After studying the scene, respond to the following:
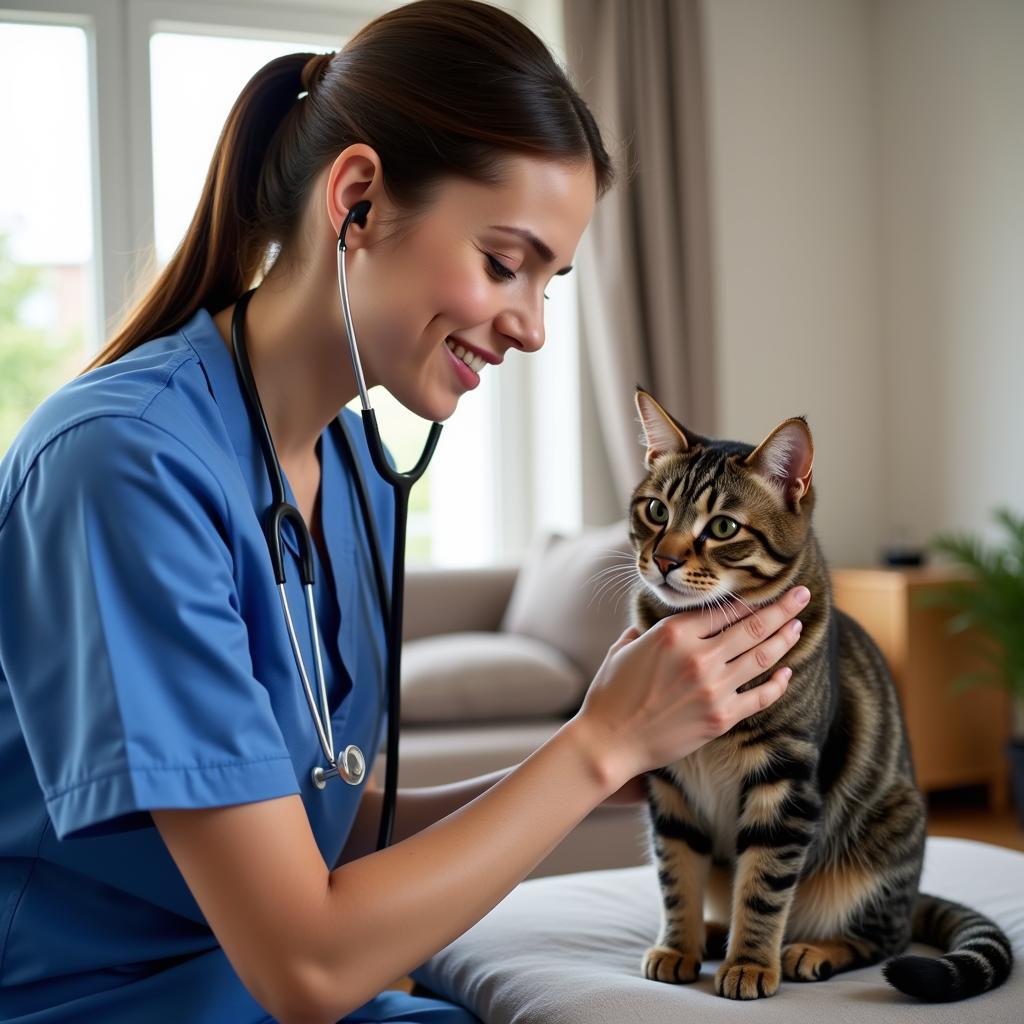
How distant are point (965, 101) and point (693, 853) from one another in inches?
141

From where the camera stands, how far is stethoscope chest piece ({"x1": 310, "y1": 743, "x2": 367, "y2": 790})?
0.97 m

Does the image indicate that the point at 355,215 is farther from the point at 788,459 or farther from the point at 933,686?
→ the point at 933,686

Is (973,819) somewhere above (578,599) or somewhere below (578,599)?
below

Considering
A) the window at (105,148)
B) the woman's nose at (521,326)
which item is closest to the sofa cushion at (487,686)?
the window at (105,148)

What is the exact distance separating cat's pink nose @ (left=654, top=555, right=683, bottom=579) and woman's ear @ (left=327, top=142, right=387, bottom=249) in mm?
426

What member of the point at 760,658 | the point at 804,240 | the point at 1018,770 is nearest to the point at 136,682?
the point at 760,658

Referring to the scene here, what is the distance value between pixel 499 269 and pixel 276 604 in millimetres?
359

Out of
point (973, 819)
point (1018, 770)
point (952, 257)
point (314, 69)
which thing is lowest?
point (973, 819)

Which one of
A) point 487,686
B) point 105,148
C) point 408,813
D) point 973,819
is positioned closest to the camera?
point 408,813

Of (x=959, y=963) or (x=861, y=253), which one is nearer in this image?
(x=959, y=963)

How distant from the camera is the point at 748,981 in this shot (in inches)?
39.5

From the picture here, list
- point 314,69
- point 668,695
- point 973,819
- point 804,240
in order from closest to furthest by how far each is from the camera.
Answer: point 668,695, point 314,69, point 973,819, point 804,240

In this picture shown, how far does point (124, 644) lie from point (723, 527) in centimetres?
61

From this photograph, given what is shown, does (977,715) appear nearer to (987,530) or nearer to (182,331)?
(987,530)
